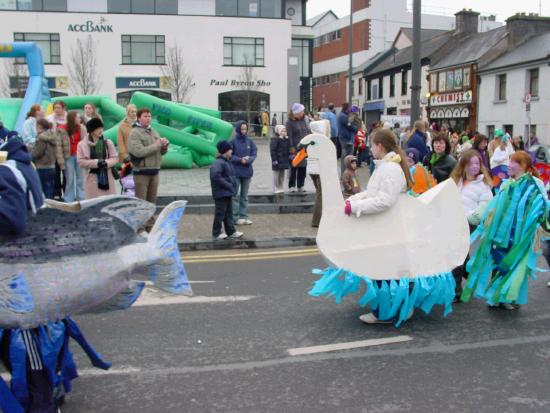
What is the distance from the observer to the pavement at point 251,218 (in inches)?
372

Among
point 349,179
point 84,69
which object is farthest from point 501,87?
point 349,179

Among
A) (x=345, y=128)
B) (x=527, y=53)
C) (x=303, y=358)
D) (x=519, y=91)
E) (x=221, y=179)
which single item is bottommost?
(x=303, y=358)

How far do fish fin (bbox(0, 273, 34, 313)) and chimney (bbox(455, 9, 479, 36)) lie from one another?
156 ft

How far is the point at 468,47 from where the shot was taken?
42781 millimetres

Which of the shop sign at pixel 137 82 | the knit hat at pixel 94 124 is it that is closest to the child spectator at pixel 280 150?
the knit hat at pixel 94 124

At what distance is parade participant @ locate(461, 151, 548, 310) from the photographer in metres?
5.68

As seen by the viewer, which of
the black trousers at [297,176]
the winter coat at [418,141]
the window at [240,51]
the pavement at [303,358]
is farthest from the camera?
the window at [240,51]

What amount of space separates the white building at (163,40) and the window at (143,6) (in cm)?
7

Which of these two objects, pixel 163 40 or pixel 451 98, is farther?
pixel 163 40

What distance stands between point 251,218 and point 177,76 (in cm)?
3398

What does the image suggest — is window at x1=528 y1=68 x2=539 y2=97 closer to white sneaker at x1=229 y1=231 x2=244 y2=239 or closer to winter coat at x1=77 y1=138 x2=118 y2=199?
white sneaker at x1=229 y1=231 x2=244 y2=239

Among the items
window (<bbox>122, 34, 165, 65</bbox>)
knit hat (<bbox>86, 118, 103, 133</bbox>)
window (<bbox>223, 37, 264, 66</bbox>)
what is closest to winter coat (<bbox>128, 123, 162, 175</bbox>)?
knit hat (<bbox>86, 118, 103, 133</bbox>)

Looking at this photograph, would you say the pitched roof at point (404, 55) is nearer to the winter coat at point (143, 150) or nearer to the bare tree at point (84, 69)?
the bare tree at point (84, 69)

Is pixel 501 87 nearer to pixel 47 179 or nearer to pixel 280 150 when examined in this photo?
pixel 280 150
